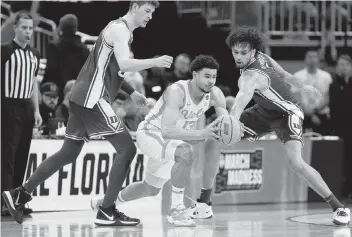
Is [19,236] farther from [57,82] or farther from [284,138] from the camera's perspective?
[57,82]

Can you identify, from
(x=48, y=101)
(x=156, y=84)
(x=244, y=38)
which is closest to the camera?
(x=244, y=38)

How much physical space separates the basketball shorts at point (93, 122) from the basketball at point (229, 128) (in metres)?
0.91

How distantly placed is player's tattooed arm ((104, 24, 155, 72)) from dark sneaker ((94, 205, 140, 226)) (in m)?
1.34

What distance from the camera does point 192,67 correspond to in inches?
347

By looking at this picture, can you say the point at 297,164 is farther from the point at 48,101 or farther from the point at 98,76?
the point at 48,101

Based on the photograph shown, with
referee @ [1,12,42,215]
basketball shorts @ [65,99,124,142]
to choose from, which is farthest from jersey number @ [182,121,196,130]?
referee @ [1,12,42,215]

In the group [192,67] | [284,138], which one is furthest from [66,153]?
[284,138]

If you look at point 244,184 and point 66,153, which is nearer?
point 66,153

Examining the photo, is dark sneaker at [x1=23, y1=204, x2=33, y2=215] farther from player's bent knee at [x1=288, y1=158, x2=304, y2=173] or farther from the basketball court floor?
player's bent knee at [x1=288, y1=158, x2=304, y2=173]

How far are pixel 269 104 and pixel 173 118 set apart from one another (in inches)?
46.5

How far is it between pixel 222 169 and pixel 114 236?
13.2 feet

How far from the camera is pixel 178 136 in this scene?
8.44 m

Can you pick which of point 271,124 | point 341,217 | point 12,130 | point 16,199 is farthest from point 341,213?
point 12,130

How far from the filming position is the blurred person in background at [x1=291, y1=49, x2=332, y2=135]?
1339cm
